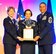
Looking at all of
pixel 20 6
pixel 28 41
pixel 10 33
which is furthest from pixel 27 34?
pixel 20 6

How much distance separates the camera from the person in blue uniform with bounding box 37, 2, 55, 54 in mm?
4273

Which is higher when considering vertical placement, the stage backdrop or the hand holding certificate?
the stage backdrop

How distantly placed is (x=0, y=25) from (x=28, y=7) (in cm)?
64

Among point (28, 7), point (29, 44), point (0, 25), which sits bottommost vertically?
point (29, 44)

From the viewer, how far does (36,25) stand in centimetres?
431

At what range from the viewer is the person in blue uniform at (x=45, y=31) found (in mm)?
4273

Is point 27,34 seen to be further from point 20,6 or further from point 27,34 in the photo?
point 20,6

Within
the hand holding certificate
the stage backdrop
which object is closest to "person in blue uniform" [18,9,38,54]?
the hand holding certificate

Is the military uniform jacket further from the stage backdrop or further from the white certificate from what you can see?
the stage backdrop

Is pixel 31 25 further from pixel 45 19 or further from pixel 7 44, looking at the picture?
pixel 7 44

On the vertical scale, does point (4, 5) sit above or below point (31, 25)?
above

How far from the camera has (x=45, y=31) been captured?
4266 millimetres

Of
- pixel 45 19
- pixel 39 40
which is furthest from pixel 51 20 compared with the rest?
pixel 39 40

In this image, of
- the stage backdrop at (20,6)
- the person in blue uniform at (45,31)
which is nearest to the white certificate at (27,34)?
the person in blue uniform at (45,31)
